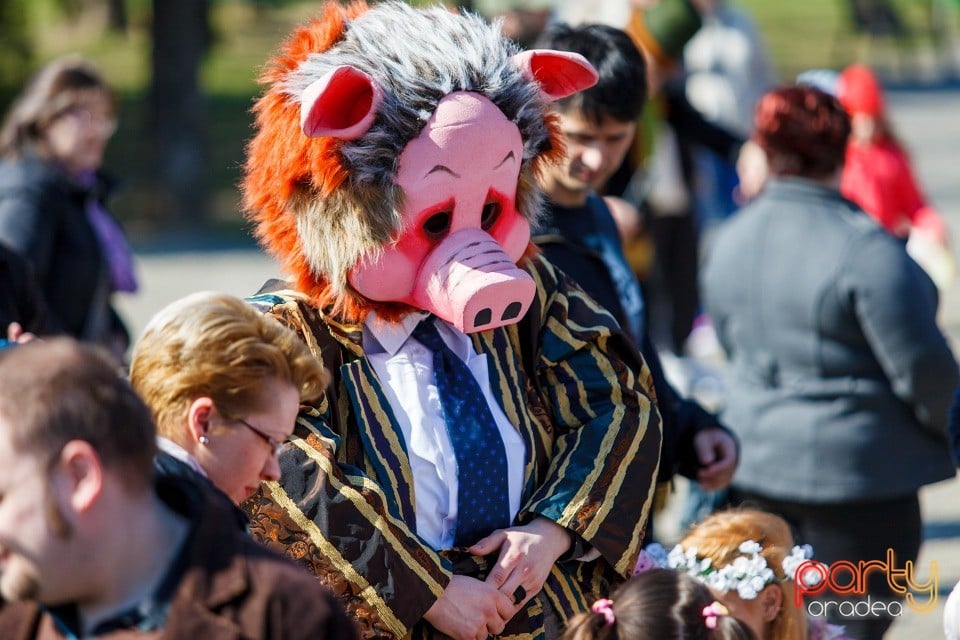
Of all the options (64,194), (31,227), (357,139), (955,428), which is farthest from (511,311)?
(64,194)

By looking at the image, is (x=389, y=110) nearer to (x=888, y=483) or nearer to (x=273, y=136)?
(x=273, y=136)

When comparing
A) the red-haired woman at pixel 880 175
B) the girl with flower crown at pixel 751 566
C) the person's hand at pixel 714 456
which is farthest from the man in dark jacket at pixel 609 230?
the red-haired woman at pixel 880 175

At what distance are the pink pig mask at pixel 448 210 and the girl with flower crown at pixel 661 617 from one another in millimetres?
582

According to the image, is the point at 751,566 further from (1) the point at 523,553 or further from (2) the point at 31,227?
(2) the point at 31,227

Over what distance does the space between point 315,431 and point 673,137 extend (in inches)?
172

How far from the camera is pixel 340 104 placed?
98.7 inches

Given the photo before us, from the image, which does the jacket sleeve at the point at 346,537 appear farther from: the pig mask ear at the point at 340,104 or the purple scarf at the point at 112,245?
the purple scarf at the point at 112,245

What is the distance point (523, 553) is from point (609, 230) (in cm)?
106

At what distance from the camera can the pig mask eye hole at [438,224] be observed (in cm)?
260

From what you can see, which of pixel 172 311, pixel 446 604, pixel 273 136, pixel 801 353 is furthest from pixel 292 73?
pixel 801 353

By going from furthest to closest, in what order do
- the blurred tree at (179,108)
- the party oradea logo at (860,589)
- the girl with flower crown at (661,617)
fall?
1. the blurred tree at (179,108)
2. the party oradea logo at (860,589)
3. the girl with flower crown at (661,617)

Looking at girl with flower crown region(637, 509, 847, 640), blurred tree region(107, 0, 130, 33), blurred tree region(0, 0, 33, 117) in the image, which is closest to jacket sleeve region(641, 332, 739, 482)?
girl with flower crown region(637, 509, 847, 640)

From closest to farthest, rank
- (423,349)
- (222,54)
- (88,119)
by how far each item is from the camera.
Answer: (423,349), (88,119), (222,54)

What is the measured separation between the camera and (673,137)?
6504mm
